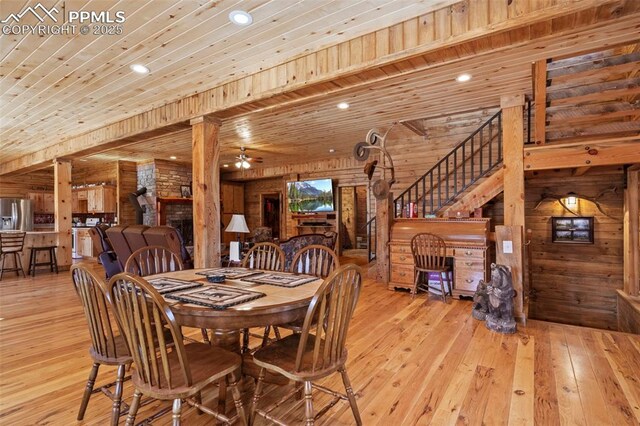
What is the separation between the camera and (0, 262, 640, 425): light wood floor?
2066 mm

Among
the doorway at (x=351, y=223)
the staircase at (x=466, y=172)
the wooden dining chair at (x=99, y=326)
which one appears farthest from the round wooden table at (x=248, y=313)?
the doorway at (x=351, y=223)

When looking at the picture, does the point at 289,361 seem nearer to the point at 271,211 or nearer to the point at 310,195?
the point at 310,195

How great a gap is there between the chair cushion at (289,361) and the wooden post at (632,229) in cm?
543

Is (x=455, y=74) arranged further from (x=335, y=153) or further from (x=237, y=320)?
(x=335, y=153)

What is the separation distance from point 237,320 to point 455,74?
3.42 m

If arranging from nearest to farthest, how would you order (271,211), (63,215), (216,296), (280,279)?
(216,296) → (280,279) → (63,215) → (271,211)

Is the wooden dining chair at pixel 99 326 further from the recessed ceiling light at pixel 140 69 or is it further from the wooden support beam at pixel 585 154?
the wooden support beam at pixel 585 154

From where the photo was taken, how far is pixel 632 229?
4.95 meters

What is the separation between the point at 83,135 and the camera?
5945 millimetres

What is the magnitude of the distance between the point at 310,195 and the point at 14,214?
7.97 metres

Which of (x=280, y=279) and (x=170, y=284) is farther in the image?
(x=280, y=279)

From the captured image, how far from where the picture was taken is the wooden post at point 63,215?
7183 mm

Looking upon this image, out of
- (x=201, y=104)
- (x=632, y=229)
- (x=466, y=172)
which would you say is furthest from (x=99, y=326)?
(x=632, y=229)

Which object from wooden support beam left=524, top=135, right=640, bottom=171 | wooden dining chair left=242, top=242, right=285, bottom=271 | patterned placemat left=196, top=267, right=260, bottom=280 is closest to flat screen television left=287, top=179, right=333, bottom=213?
wooden support beam left=524, top=135, right=640, bottom=171
